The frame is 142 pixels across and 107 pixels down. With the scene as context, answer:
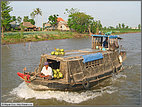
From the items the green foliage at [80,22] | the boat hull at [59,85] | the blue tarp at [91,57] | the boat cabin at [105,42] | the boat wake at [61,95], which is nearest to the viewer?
the boat hull at [59,85]

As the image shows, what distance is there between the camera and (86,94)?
9.24m

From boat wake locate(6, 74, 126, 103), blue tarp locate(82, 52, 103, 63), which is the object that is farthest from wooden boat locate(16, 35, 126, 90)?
boat wake locate(6, 74, 126, 103)

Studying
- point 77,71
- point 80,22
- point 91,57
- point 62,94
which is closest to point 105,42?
point 91,57

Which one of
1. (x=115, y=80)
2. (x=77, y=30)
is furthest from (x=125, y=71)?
(x=77, y=30)

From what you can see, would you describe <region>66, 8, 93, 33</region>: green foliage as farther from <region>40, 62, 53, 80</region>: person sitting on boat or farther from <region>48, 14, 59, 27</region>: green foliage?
<region>40, 62, 53, 80</region>: person sitting on boat

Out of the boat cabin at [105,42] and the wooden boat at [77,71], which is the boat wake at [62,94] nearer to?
the wooden boat at [77,71]

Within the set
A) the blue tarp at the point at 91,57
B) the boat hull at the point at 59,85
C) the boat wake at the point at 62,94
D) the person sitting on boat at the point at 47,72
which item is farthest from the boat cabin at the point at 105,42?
the person sitting on boat at the point at 47,72

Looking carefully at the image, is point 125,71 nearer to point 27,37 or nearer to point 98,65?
Answer: point 98,65

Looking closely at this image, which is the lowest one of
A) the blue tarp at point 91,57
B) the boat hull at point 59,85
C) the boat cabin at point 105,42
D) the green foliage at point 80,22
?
the boat hull at point 59,85

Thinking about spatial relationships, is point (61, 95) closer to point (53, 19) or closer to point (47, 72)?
point (47, 72)

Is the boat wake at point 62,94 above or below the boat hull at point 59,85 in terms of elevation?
below

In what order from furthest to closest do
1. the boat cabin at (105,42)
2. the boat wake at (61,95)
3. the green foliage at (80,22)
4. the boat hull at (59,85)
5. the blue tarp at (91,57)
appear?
the green foliage at (80,22)
the boat cabin at (105,42)
the blue tarp at (91,57)
the boat wake at (61,95)
the boat hull at (59,85)

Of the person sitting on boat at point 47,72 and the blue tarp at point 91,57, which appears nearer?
the person sitting on boat at point 47,72

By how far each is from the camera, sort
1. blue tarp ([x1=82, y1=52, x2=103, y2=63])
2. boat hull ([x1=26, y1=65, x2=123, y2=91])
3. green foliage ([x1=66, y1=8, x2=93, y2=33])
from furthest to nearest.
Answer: green foliage ([x1=66, y1=8, x2=93, y2=33]), blue tarp ([x1=82, y1=52, x2=103, y2=63]), boat hull ([x1=26, y1=65, x2=123, y2=91])
